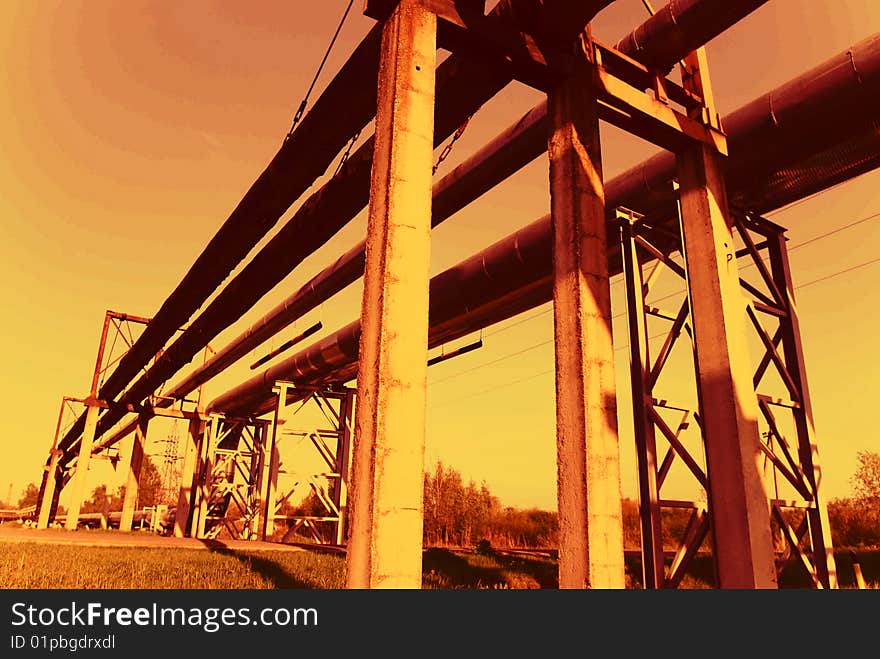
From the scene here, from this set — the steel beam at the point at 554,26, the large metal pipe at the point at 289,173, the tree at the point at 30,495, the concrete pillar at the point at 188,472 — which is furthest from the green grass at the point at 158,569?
the tree at the point at 30,495

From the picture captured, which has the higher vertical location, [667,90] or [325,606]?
[667,90]

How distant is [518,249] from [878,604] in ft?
24.2

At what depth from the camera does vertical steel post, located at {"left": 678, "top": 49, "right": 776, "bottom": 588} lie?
18.1ft

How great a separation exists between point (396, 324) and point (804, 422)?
6209 millimetres

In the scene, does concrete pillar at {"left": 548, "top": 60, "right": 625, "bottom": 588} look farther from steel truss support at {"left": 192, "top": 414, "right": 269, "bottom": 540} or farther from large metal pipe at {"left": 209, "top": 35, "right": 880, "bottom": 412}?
steel truss support at {"left": 192, "top": 414, "right": 269, "bottom": 540}

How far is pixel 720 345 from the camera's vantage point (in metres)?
6.01

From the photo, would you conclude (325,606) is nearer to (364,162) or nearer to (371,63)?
(371,63)

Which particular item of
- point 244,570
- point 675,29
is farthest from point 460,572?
point 675,29

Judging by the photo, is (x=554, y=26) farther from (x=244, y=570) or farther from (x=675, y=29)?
(x=244, y=570)

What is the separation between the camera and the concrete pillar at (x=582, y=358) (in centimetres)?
461

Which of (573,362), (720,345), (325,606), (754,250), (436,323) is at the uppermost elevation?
(436,323)

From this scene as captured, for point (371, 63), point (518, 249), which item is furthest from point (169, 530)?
point (371, 63)

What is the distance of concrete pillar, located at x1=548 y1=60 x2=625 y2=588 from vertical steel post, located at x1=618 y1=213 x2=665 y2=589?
9.35ft

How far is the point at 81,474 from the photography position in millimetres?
20312
